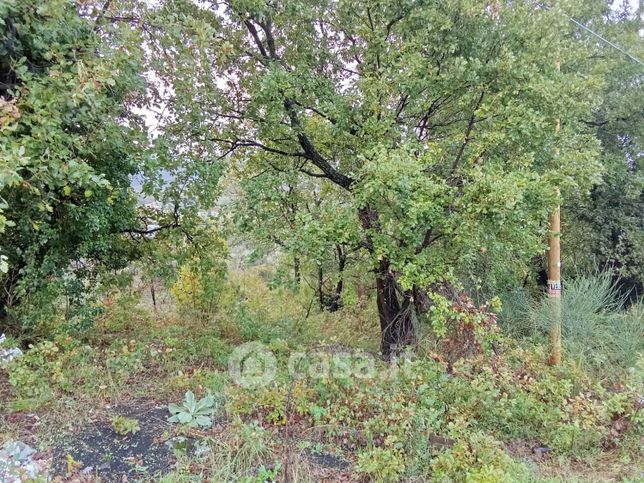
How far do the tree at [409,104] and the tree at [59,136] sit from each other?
0.61m

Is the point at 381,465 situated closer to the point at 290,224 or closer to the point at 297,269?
the point at 297,269

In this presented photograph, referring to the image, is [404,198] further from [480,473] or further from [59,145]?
[59,145]

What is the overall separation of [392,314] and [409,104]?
8.40 feet

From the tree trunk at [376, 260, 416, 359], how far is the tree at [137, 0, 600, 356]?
152 millimetres

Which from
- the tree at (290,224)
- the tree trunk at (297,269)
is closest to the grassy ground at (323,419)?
the tree trunk at (297,269)

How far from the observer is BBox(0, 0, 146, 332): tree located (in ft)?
7.93

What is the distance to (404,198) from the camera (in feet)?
10.8

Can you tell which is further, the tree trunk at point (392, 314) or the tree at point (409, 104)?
the tree trunk at point (392, 314)

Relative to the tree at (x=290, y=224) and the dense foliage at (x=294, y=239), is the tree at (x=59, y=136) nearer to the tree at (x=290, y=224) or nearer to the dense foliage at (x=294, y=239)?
the dense foliage at (x=294, y=239)

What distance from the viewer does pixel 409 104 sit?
421 cm

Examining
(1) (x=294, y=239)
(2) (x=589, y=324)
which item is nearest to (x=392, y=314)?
(1) (x=294, y=239)

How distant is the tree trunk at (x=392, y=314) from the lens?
15.6ft

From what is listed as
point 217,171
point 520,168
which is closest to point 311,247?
point 217,171

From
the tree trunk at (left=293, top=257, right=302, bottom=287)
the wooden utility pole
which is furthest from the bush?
the tree trunk at (left=293, top=257, right=302, bottom=287)
